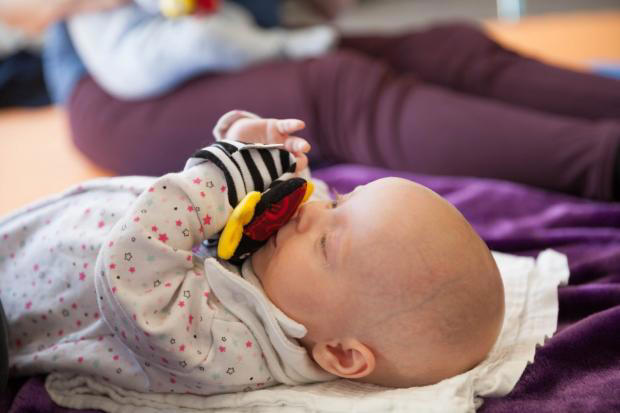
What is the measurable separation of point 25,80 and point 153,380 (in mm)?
1221

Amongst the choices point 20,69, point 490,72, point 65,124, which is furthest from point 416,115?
point 20,69

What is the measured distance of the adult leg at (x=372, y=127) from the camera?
1016mm


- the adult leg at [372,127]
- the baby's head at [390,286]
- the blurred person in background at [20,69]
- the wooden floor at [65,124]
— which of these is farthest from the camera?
the blurred person in background at [20,69]

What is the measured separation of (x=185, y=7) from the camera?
1.09m

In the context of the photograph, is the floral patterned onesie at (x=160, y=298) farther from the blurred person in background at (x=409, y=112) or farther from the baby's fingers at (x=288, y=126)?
the blurred person in background at (x=409, y=112)

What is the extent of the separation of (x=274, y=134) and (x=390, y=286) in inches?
8.5

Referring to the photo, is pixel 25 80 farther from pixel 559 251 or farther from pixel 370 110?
pixel 559 251

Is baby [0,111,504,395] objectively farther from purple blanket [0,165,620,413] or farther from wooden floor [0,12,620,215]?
wooden floor [0,12,620,215]

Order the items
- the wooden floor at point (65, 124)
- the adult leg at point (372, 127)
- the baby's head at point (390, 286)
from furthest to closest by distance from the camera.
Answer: the wooden floor at point (65, 124), the adult leg at point (372, 127), the baby's head at point (390, 286)

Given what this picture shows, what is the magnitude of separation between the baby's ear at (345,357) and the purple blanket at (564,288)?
0.41ft

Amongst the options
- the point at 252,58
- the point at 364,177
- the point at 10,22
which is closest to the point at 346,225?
the point at 364,177

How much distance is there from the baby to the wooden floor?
47cm

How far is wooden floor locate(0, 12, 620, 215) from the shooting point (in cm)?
113

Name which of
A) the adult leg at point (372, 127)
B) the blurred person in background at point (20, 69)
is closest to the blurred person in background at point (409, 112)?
the adult leg at point (372, 127)
